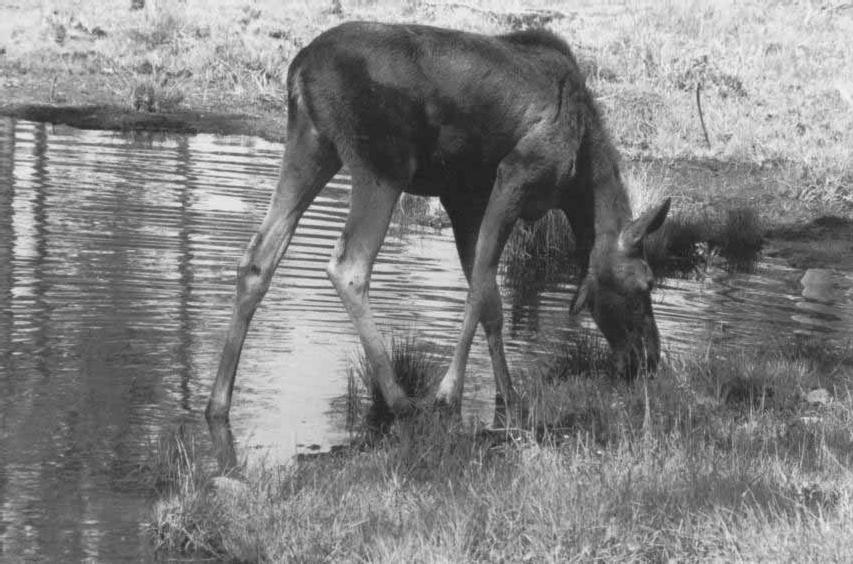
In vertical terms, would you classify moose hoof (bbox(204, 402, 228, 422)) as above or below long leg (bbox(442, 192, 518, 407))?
below

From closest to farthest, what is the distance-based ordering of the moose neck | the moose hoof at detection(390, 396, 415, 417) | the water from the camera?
the water < the moose hoof at detection(390, 396, 415, 417) < the moose neck

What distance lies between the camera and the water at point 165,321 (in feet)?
19.9

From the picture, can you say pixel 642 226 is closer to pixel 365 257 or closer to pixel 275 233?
pixel 365 257

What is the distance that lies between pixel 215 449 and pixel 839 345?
16.9ft

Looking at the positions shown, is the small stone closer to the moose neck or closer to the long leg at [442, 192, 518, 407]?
the moose neck

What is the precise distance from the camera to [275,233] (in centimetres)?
722

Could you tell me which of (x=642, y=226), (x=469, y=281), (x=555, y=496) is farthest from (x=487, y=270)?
(x=555, y=496)

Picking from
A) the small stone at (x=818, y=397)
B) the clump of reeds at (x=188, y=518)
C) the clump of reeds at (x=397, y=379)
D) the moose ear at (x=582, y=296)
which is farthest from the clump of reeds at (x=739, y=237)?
the clump of reeds at (x=188, y=518)

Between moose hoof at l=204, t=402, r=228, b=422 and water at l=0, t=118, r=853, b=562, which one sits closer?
water at l=0, t=118, r=853, b=562

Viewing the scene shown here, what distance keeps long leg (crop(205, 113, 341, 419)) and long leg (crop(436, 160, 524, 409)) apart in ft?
3.08

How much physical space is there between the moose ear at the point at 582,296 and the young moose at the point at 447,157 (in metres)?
0.14

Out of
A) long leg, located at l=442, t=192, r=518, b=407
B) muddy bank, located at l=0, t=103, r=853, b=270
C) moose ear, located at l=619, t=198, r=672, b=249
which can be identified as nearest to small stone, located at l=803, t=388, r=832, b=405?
moose ear, located at l=619, t=198, r=672, b=249

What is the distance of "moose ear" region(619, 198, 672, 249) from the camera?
7872mm

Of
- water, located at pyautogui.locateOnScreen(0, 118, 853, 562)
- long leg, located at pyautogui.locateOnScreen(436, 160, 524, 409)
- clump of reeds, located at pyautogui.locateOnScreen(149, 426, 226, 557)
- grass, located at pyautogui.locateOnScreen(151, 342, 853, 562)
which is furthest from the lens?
long leg, located at pyautogui.locateOnScreen(436, 160, 524, 409)
